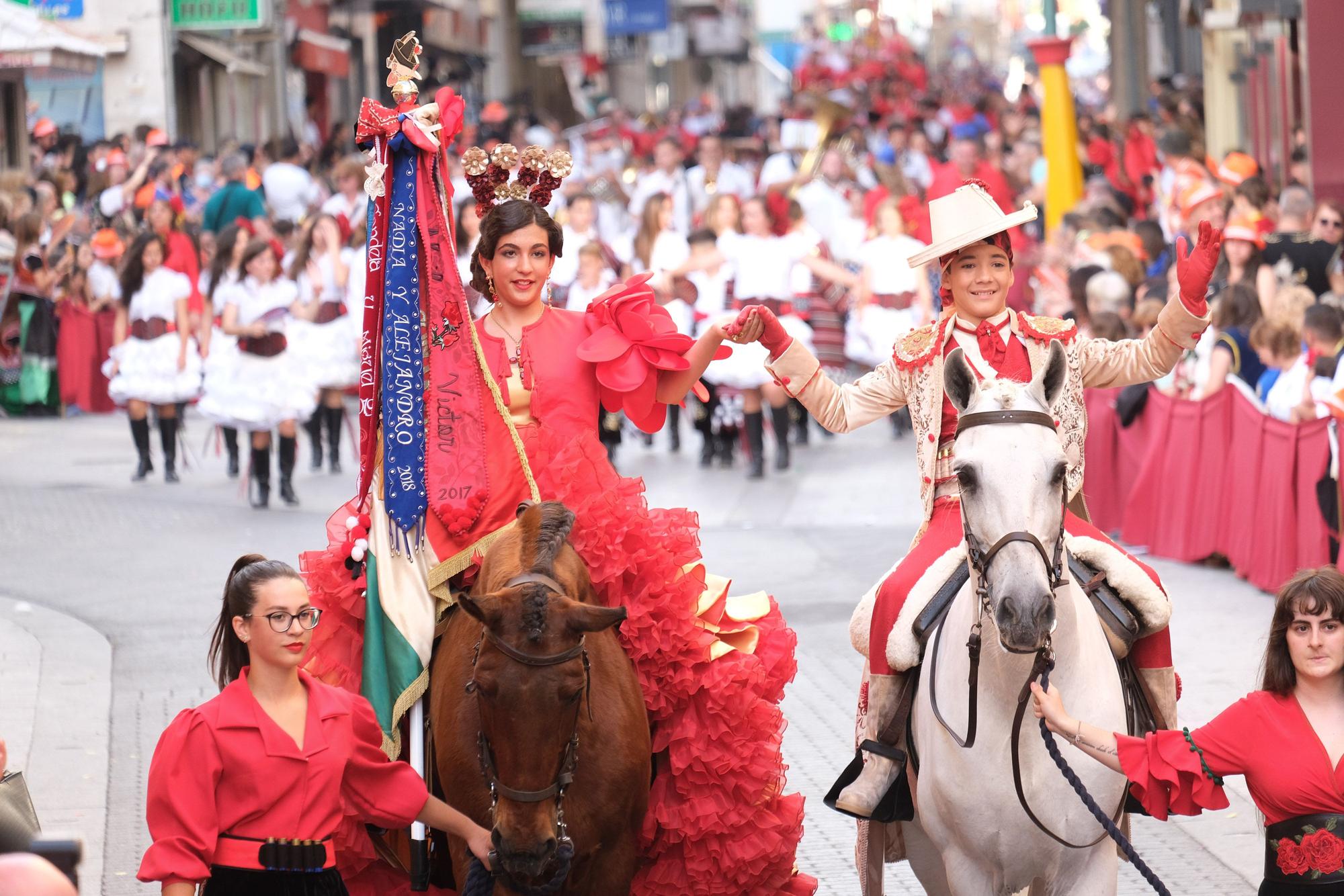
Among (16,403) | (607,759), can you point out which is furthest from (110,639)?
(16,403)

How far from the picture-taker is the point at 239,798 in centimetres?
483

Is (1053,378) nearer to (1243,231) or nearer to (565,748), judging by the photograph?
(565,748)

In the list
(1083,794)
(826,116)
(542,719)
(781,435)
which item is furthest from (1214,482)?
(826,116)

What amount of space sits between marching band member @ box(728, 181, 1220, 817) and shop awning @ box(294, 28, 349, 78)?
33.8 metres

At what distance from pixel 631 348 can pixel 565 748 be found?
1550mm

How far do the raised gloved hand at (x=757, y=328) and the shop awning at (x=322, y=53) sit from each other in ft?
111

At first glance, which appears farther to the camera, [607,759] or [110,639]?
[110,639]

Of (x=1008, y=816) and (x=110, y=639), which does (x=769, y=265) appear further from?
(x=1008, y=816)

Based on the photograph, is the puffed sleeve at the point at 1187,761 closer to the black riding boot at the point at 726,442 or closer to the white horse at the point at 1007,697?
the white horse at the point at 1007,697

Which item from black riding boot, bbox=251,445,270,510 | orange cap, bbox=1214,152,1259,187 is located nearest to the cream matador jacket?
black riding boot, bbox=251,445,270,510

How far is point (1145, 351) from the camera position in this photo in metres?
5.93

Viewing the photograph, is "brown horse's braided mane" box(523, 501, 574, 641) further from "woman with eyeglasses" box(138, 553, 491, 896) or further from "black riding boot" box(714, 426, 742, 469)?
"black riding boot" box(714, 426, 742, 469)

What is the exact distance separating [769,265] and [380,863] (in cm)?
1306

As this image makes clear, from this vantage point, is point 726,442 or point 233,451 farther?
point 726,442
